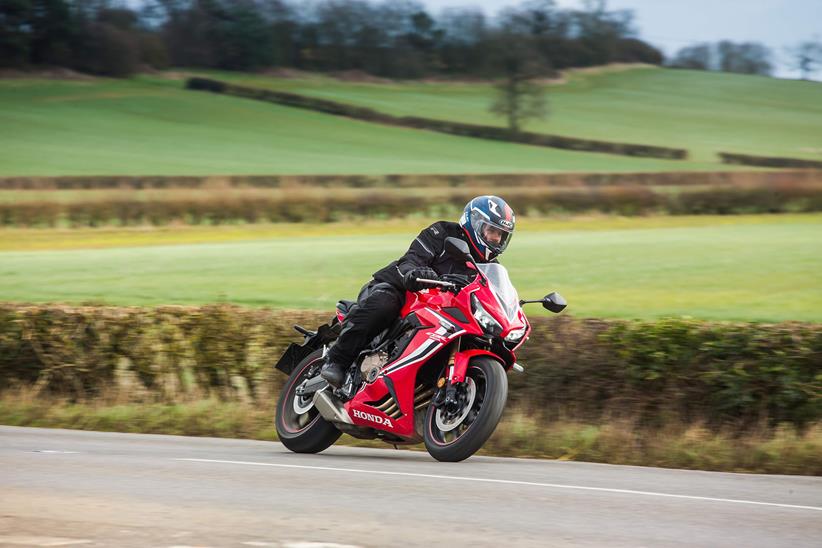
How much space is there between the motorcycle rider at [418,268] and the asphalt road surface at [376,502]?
2.89ft

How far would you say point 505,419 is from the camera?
1046cm

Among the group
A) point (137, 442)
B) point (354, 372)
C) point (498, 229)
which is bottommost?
point (137, 442)

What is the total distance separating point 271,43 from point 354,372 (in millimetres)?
92189

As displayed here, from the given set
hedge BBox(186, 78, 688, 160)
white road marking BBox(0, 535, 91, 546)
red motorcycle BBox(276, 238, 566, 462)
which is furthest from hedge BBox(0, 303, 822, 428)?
hedge BBox(186, 78, 688, 160)

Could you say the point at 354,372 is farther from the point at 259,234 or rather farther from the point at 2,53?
the point at 2,53

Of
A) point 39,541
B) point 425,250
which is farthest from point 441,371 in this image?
point 39,541

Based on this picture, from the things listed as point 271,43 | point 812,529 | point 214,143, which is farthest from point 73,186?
point 271,43

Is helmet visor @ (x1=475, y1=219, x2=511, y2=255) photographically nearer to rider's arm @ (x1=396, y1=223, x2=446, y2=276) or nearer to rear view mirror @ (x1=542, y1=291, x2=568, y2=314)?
rider's arm @ (x1=396, y1=223, x2=446, y2=276)

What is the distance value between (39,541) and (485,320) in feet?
11.3

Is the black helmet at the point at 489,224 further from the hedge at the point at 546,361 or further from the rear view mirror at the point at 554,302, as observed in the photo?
the hedge at the point at 546,361

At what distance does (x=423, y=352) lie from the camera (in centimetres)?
827

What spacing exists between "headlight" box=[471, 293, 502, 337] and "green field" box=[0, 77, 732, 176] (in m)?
53.8

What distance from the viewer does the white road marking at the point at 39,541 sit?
5492 mm

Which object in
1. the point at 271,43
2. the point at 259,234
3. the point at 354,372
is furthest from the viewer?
the point at 271,43
